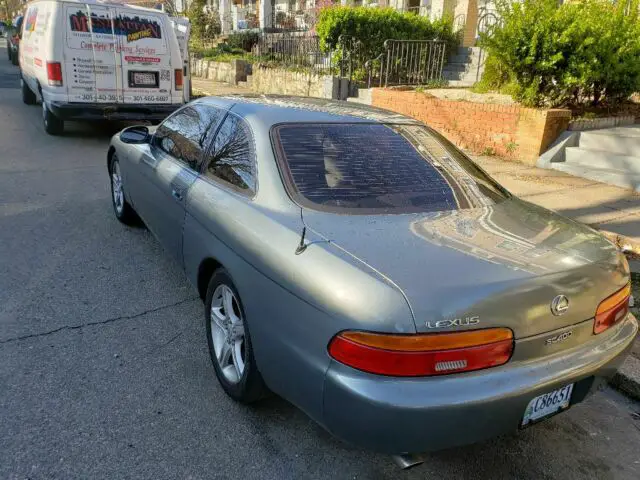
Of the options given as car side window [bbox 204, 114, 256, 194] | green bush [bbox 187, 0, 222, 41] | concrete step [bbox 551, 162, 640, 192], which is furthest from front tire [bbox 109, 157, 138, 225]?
green bush [bbox 187, 0, 222, 41]

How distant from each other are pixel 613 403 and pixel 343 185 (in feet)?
6.80

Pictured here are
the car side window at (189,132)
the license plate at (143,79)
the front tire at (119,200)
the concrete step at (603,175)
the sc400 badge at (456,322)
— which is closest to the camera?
the sc400 badge at (456,322)

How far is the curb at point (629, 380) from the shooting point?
126 inches

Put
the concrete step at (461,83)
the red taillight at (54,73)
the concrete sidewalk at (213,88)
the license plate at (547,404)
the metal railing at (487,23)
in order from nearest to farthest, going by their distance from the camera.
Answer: the license plate at (547,404), the red taillight at (54,73), the metal railing at (487,23), the concrete step at (461,83), the concrete sidewalk at (213,88)

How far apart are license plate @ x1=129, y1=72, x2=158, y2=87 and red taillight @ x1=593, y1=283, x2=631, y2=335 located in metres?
8.95

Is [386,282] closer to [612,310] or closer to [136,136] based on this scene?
[612,310]

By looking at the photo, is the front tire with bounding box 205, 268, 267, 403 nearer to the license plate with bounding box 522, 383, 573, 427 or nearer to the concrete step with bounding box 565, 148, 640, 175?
the license plate with bounding box 522, 383, 573, 427

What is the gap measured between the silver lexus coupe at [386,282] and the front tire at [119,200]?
212cm

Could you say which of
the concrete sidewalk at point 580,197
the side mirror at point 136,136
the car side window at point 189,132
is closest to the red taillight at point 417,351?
the car side window at point 189,132

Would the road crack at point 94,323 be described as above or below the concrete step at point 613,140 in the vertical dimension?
below

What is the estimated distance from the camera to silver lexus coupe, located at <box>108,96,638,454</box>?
1979 millimetres

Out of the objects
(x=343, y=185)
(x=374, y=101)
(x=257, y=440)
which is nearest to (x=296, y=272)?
(x=343, y=185)

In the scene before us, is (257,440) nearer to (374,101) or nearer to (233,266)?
(233,266)

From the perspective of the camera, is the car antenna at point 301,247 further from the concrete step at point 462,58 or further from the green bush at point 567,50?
the concrete step at point 462,58
